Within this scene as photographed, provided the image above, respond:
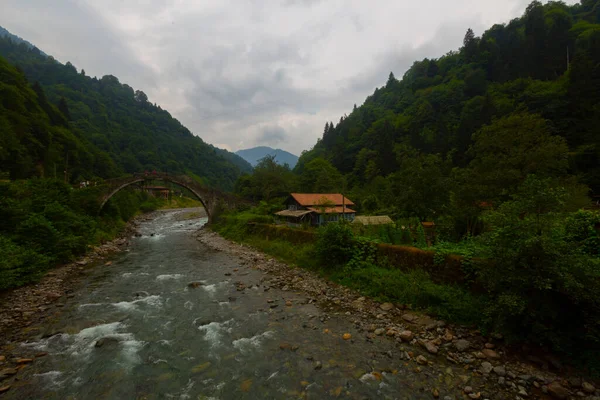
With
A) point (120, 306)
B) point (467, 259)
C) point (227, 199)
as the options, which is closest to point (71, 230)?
point (120, 306)

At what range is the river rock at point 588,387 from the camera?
18.1 ft

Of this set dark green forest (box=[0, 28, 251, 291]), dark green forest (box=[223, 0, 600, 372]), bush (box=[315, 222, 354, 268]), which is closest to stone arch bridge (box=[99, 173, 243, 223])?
dark green forest (box=[223, 0, 600, 372])

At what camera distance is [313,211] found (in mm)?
31625

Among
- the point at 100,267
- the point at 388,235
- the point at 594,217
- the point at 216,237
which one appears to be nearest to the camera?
the point at 594,217

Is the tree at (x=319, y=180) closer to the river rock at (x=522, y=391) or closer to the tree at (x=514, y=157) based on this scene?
the tree at (x=514, y=157)

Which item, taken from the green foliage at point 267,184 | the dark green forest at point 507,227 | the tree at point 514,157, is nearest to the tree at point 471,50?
the dark green forest at point 507,227

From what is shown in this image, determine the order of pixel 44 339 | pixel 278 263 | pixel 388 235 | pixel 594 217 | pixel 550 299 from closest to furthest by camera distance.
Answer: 1. pixel 550 299
2. pixel 44 339
3. pixel 594 217
4. pixel 388 235
5. pixel 278 263

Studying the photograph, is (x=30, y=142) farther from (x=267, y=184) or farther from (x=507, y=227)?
(x=507, y=227)

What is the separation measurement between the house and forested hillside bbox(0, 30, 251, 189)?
164 ft

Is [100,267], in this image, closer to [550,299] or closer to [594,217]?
[550,299]

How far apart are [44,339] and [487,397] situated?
1246 centimetres

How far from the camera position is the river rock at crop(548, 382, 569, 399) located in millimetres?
5495

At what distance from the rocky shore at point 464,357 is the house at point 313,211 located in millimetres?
19469

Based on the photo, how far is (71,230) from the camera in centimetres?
1908
